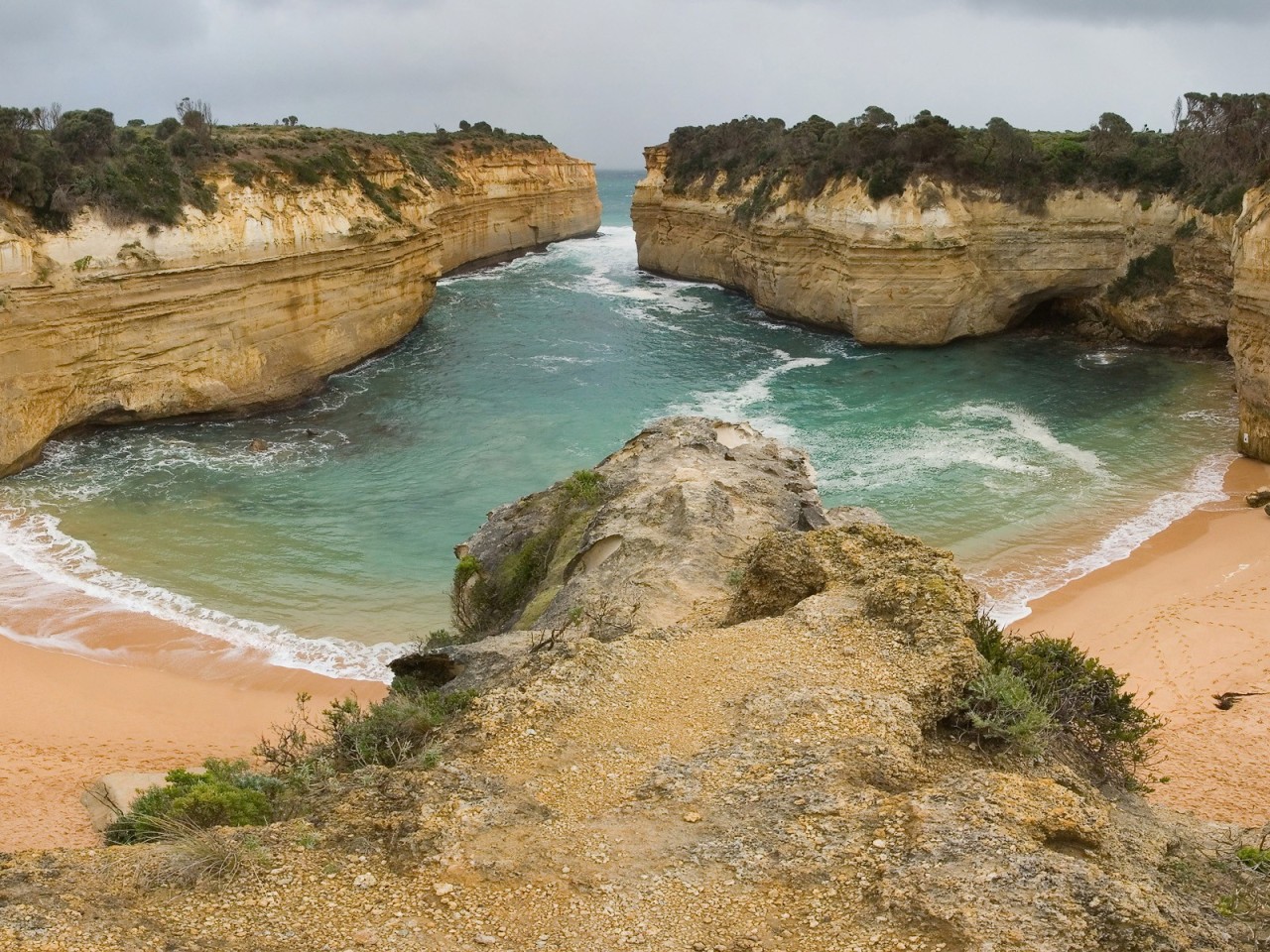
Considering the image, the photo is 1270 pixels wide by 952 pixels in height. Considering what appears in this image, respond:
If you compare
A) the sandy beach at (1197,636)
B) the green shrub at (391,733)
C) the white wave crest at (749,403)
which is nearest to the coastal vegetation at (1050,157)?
the white wave crest at (749,403)

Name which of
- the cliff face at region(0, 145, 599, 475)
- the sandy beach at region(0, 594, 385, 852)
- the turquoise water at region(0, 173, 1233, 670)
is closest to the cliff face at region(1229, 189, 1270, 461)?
the turquoise water at region(0, 173, 1233, 670)

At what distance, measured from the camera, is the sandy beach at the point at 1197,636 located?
40.6 ft

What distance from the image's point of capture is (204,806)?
28.9 feet

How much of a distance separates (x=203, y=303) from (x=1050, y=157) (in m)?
28.8

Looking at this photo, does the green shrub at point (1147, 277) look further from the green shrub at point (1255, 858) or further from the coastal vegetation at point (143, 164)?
the green shrub at point (1255, 858)

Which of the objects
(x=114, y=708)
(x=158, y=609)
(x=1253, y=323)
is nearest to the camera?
(x=114, y=708)

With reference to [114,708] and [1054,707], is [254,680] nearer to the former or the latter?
[114,708]

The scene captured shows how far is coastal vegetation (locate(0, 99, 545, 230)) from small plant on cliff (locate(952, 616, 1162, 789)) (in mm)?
24397

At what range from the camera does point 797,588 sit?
35.3 feet

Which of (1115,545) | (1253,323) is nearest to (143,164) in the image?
(1115,545)

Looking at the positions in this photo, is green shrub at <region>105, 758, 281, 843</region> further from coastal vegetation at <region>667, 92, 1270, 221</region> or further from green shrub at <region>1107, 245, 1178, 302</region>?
green shrub at <region>1107, 245, 1178, 302</region>

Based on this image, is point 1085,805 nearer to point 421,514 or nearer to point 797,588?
point 797,588

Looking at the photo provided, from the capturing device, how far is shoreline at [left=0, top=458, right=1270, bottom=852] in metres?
12.5

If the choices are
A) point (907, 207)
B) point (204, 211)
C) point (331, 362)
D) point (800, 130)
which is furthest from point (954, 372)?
point (204, 211)
